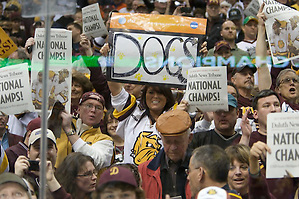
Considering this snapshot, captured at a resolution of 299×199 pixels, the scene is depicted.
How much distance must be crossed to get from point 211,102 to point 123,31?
1.25 meters

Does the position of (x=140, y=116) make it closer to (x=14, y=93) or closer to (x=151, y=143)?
(x=151, y=143)

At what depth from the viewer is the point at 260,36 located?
6.80 m

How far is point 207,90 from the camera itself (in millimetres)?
6008

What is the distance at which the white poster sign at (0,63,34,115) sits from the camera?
5.98m

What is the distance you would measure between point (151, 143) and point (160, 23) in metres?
1.30

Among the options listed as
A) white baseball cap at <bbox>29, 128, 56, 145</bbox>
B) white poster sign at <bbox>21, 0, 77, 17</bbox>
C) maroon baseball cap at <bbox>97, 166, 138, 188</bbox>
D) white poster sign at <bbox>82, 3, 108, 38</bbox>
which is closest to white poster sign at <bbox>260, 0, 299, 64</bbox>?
white poster sign at <bbox>82, 3, 108, 38</bbox>

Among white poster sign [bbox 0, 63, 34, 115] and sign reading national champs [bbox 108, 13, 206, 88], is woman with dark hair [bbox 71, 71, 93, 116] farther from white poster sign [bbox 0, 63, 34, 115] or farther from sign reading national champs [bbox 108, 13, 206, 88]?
white poster sign [bbox 0, 63, 34, 115]

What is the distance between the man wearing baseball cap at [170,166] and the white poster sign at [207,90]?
1.85 ft

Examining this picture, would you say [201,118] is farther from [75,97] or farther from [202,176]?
[202,176]

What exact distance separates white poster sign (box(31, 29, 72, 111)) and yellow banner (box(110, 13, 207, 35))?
0.54 metres

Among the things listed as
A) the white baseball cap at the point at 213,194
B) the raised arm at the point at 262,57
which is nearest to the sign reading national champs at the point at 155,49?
the raised arm at the point at 262,57

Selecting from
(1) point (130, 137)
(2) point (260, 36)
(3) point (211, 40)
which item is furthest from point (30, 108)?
(3) point (211, 40)

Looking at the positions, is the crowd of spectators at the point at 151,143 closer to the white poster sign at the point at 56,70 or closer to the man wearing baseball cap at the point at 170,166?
the man wearing baseball cap at the point at 170,166

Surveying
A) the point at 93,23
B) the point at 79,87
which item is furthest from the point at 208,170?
the point at 93,23
